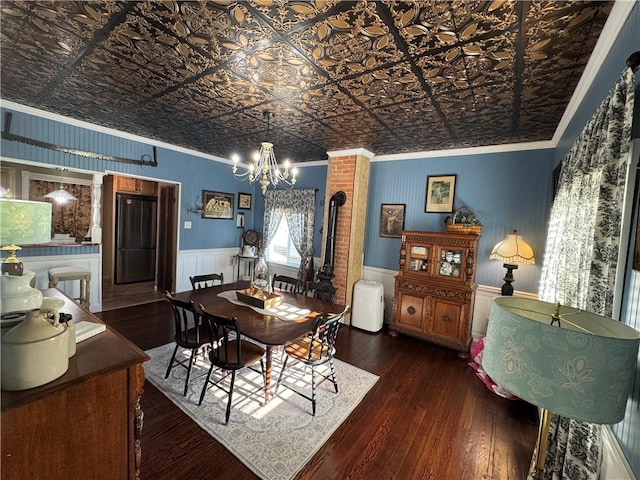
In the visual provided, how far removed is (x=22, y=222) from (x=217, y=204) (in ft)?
13.6

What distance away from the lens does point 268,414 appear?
2.21m

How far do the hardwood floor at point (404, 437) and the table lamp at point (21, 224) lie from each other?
1.47 m

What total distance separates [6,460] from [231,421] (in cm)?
141

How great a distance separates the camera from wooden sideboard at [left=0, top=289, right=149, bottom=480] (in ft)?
3.08

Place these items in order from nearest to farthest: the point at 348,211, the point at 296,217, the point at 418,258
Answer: the point at 418,258
the point at 348,211
the point at 296,217

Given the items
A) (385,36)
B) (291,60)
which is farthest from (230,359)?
(385,36)

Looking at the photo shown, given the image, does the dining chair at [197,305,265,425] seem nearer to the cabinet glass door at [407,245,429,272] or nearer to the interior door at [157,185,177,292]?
the cabinet glass door at [407,245,429,272]

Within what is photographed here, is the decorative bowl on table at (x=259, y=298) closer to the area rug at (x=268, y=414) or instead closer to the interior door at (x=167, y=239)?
the area rug at (x=268, y=414)

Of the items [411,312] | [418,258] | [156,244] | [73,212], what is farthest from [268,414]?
[156,244]

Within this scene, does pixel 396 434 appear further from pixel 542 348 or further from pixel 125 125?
pixel 125 125

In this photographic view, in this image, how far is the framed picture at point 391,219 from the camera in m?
4.24

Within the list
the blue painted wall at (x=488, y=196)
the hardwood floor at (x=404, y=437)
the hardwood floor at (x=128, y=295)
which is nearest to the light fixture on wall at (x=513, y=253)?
the blue painted wall at (x=488, y=196)

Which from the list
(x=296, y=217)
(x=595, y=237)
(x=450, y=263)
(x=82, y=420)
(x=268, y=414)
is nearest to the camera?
(x=82, y=420)

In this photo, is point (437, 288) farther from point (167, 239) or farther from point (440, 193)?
point (167, 239)
